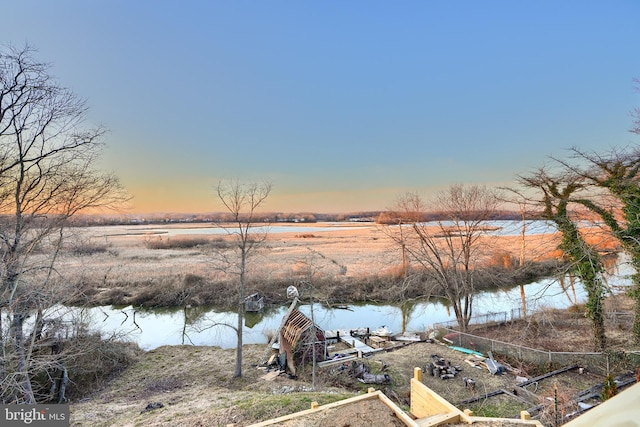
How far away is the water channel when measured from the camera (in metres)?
19.2

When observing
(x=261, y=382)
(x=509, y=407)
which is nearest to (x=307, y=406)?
(x=261, y=382)

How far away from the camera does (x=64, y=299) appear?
10.3 m

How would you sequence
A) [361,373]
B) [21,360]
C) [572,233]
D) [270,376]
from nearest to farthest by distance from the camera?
[21,360], [361,373], [270,376], [572,233]

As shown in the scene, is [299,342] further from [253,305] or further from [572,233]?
[572,233]

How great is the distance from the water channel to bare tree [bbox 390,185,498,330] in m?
4.04

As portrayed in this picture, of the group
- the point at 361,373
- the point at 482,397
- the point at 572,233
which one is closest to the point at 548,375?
the point at 482,397

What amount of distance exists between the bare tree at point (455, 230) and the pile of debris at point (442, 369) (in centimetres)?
516

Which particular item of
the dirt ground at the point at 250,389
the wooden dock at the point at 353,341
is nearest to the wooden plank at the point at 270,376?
the dirt ground at the point at 250,389

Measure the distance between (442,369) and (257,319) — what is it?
1484 cm

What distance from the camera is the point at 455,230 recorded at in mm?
18172

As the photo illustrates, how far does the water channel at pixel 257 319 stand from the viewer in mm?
19188

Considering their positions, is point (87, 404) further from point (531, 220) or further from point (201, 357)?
point (531, 220)

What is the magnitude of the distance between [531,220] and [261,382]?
14.4m

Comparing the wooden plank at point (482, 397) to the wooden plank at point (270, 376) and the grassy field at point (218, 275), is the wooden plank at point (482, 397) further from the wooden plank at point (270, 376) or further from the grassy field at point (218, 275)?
the grassy field at point (218, 275)
